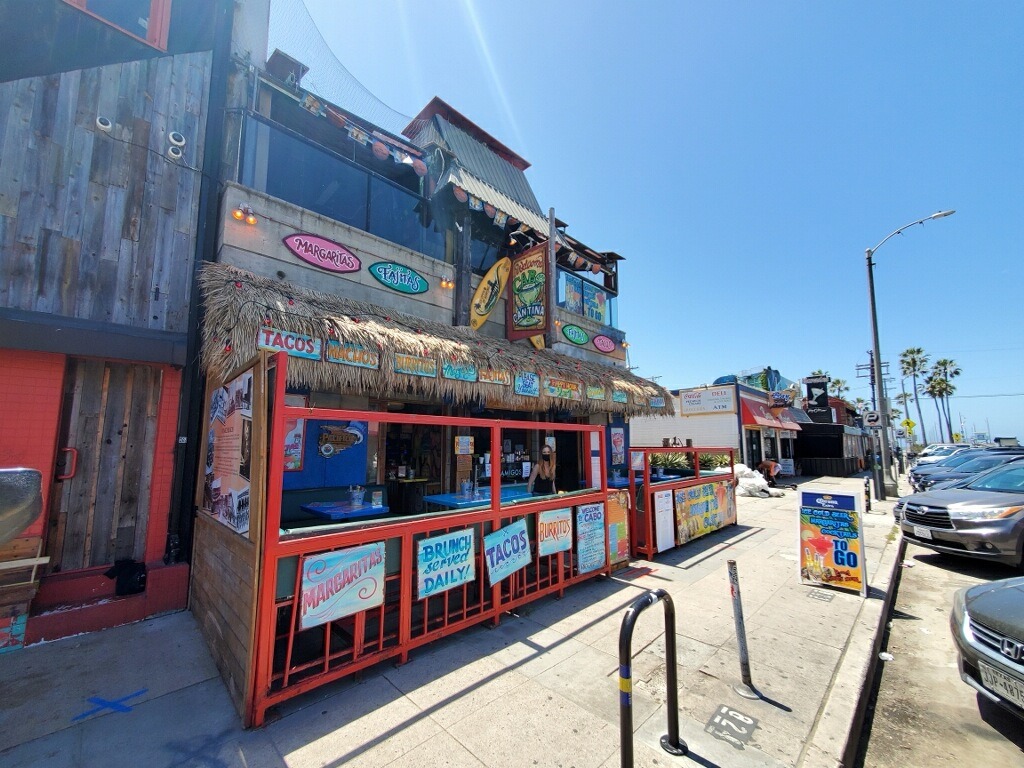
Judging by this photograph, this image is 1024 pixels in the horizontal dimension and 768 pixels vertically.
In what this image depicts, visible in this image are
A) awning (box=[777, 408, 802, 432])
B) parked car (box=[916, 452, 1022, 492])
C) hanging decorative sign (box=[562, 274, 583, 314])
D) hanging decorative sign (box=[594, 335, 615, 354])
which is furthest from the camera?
awning (box=[777, 408, 802, 432])

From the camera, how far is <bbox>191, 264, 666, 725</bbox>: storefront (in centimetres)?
339

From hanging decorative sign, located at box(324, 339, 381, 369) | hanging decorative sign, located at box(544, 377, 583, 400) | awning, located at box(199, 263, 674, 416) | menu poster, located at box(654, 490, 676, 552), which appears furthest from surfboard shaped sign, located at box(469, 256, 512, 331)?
menu poster, located at box(654, 490, 676, 552)

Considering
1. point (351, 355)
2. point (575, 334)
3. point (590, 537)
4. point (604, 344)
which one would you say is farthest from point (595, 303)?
point (351, 355)

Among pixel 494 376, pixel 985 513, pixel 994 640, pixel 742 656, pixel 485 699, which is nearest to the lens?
pixel 994 640

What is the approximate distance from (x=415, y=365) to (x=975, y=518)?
8759 mm

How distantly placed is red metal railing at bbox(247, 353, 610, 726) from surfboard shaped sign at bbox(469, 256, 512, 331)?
13.7ft

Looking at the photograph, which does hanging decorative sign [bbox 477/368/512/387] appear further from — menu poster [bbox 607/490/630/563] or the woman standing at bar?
menu poster [bbox 607/490/630/563]

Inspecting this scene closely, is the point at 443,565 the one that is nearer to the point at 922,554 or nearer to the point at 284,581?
the point at 284,581

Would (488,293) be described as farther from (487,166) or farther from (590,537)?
(590,537)

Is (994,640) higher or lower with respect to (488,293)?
lower

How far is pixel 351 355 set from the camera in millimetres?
5668

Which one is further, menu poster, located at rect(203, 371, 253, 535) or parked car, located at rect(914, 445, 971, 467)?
parked car, located at rect(914, 445, 971, 467)

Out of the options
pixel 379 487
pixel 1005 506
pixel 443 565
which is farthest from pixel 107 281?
pixel 1005 506

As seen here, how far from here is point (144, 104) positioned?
18.4 ft
